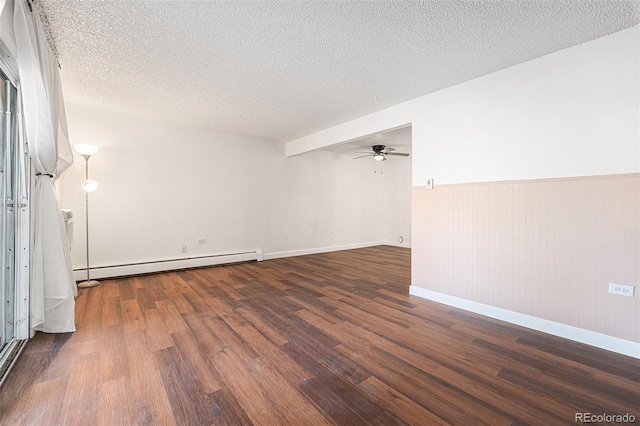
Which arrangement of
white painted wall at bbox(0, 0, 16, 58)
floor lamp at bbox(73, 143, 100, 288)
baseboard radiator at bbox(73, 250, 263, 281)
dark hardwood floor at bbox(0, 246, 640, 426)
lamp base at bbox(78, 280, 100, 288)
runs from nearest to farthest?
dark hardwood floor at bbox(0, 246, 640, 426)
white painted wall at bbox(0, 0, 16, 58)
floor lamp at bbox(73, 143, 100, 288)
lamp base at bbox(78, 280, 100, 288)
baseboard radiator at bbox(73, 250, 263, 281)

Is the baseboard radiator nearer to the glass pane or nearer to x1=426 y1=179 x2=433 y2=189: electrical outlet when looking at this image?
the glass pane

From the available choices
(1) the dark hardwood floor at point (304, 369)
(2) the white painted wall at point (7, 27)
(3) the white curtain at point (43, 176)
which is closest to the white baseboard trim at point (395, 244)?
(1) the dark hardwood floor at point (304, 369)

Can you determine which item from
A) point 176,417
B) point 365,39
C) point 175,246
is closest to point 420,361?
point 176,417

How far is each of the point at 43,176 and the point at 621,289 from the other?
4.90 metres

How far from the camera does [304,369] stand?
1.87 meters

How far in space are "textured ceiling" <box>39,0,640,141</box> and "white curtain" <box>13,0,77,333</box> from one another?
341 mm

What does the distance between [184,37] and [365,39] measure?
1556 mm

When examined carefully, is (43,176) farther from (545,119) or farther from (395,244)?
(395,244)

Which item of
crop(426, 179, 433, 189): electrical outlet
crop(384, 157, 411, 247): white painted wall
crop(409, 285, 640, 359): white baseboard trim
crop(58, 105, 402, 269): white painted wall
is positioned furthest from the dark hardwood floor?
crop(384, 157, 411, 247): white painted wall

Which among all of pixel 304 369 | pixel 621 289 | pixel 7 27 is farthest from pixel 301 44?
pixel 621 289

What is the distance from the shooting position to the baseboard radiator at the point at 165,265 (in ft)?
13.3

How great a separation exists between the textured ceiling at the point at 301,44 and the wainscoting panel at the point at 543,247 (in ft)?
4.16

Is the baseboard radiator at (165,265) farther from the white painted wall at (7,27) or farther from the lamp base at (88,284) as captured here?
the white painted wall at (7,27)

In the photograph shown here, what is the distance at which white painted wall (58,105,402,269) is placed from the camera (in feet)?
13.6
